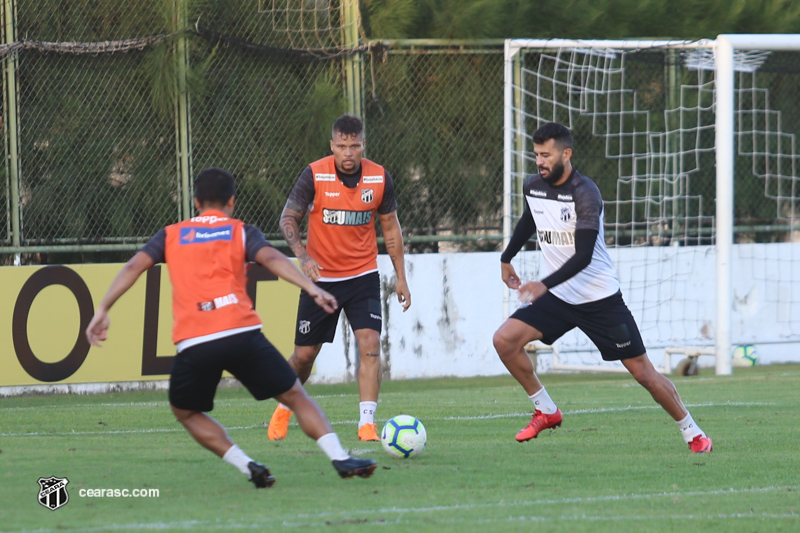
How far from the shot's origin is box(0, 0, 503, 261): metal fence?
12.7 metres

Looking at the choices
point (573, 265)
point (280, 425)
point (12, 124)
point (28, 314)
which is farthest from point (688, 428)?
point (12, 124)

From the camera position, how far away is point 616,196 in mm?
14836

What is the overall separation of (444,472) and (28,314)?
263 inches

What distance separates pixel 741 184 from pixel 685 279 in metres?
2.26

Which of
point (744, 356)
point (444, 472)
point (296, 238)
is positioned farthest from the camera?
point (744, 356)

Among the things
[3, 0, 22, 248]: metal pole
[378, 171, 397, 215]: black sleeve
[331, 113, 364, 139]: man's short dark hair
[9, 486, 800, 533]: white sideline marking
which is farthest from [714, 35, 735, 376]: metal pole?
[3, 0, 22, 248]: metal pole

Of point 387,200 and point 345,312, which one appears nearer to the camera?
point 345,312

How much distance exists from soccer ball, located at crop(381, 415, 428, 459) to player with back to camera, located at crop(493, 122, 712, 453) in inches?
39.2

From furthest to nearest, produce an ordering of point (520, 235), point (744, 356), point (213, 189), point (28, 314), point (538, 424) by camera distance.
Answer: point (744, 356) < point (28, 314) < point (520, 235) < point (538, 424) < point (213, 189)

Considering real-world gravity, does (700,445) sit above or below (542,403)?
below

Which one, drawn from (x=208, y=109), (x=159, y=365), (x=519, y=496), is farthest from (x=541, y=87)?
(x=519, y=496)

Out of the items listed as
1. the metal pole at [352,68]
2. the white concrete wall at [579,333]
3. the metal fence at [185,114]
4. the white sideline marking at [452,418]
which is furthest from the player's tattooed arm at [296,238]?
the metal pole at [352,68]

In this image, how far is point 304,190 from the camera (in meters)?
7.71

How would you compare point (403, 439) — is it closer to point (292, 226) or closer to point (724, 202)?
point (292, 226)
